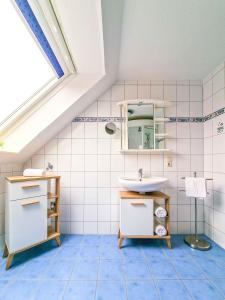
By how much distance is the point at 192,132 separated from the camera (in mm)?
2238

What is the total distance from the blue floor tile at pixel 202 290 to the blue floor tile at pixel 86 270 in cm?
76

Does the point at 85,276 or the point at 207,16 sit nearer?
the point at 207,16

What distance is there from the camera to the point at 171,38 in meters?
1.46

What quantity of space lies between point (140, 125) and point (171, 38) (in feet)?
3.16

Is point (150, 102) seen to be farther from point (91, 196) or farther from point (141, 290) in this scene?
point (141, 290)

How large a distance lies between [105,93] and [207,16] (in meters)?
1.31

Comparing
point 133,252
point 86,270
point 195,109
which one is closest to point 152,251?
point 133,252

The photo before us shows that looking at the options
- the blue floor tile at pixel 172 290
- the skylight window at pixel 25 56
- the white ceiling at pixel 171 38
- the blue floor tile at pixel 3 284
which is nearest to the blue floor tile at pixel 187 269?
the blue floor tile at pixel 172 290

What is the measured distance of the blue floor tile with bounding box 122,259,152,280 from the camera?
1.40 m

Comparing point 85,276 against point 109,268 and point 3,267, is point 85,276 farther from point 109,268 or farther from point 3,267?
point 3,267

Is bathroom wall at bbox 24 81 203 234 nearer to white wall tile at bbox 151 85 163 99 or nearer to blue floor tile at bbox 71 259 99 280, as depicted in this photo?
white wall tile at bbox 151 85 163 99

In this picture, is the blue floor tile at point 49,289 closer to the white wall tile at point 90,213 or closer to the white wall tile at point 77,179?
the white wall tile at point 90,213

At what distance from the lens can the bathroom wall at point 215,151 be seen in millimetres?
1869

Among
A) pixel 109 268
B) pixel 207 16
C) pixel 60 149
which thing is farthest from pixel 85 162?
pixel 207 16
